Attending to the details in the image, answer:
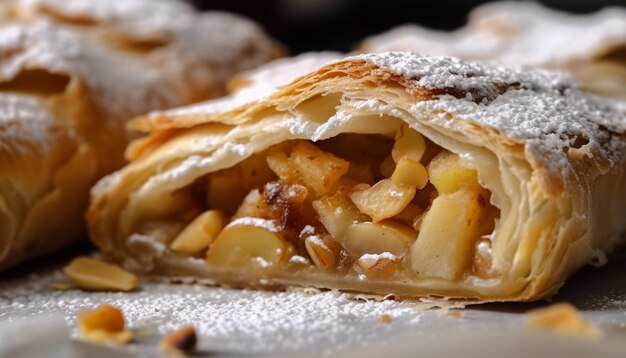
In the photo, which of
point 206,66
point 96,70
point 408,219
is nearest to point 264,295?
point 408,219

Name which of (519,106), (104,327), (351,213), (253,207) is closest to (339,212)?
(351,213)

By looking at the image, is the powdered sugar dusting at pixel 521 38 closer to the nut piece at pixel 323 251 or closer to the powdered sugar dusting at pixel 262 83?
the powdered sugar dusting at pixel 262 83

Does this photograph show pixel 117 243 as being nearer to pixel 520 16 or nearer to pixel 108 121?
pixel 108 121

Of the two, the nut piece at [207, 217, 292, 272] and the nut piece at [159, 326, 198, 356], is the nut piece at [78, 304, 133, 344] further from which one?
the nut piece at [207, 217, 292, 272]

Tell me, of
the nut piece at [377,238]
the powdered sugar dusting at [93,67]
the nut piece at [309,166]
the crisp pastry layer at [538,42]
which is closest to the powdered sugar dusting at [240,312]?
the nut piece at [377,238]

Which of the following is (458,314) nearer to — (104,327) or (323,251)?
(323,251)
